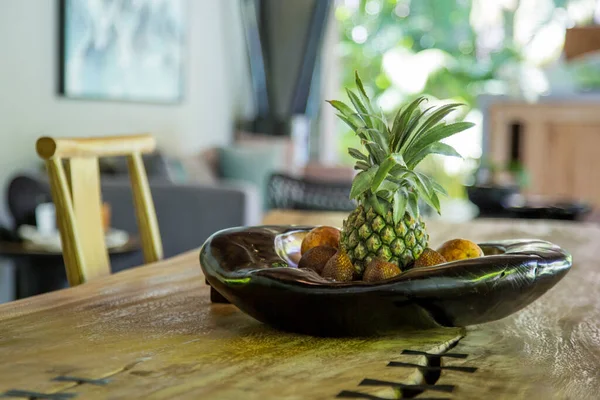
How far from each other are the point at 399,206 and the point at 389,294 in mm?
154

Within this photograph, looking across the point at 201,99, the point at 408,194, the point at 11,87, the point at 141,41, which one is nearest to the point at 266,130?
the point at 201,99

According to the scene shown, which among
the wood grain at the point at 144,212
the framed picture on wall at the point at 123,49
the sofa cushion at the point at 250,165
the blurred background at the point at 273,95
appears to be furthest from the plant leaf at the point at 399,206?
the sofa cushion at the point at 250,165

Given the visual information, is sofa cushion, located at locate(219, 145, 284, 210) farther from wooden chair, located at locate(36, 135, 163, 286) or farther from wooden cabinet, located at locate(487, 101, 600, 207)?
wooden chair, located at locate(36, 135, 163, 286)

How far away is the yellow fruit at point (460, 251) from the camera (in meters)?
1.35

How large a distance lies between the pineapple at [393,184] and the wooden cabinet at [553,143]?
22.5 ft

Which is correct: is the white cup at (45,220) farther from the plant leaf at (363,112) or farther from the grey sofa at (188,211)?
the plant leaf at (363,112)

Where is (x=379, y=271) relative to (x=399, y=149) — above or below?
below

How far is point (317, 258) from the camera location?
133 cm

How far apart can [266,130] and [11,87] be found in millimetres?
3407

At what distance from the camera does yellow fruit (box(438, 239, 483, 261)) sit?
1.35 m

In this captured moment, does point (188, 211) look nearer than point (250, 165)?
Yes

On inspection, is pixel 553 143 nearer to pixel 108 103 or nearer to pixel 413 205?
pixel 108 103

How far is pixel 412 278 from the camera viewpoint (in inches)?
45.3

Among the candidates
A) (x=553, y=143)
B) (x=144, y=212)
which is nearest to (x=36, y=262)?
(x=144, y=212)
